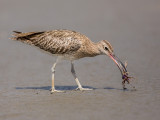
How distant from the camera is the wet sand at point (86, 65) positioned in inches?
346

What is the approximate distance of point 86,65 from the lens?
14.2 metres

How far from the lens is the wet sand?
28.8 ft

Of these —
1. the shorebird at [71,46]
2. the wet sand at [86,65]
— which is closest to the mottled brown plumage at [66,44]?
the shorebird at [71,46]

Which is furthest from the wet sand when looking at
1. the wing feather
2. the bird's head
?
the wing feather

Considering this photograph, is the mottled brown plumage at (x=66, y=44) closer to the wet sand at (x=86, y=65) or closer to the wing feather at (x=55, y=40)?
the wing feather at (x=55, y=40)

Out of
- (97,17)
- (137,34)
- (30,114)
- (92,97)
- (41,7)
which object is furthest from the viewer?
(41,7)

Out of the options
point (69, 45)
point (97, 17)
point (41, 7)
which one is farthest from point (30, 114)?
point (41, 7)

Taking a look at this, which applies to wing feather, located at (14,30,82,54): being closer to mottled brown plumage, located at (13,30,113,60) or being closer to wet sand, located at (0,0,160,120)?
mottled brown plumage, located at (13,30,113,60)

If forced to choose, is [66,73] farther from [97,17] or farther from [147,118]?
[97,17]

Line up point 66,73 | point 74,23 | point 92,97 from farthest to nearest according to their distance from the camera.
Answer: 1. point 74,23
2. point 66,73
3. point 92,97

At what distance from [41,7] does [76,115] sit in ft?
56.9

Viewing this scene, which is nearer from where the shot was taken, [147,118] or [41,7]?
[147,118]

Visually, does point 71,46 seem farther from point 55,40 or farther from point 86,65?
point 86,65

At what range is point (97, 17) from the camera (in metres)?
23.4
